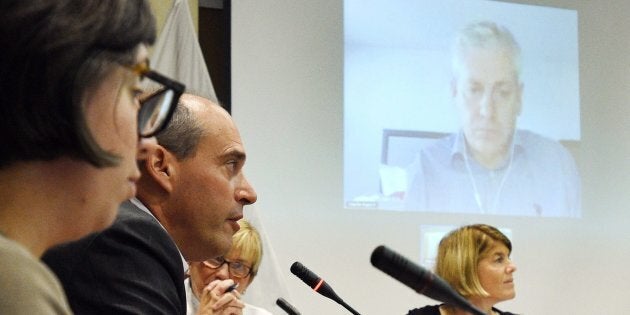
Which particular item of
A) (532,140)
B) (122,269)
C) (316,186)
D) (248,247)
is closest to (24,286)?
(122,269)

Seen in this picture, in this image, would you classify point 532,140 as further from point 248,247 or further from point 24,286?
point 24,286

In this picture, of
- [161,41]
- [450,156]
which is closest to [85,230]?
[161,41]

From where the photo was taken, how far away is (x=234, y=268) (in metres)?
3.12

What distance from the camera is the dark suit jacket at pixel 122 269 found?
130 cm

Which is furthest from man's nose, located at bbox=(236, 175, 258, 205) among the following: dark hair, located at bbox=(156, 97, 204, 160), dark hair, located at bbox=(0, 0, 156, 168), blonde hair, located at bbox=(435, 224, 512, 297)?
blonde hair, located at bbox=(435, 224, 512, 297)

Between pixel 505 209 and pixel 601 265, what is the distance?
2.18 feet

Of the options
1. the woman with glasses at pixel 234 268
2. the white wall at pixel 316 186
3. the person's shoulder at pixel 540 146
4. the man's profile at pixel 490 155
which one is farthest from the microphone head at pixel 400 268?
the person's shoulder at pixel 540 146

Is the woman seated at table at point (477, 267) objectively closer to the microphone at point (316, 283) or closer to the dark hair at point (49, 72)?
the microphone at point (316, 283)

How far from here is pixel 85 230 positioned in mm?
906

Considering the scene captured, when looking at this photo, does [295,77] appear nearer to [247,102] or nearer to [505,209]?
[247,102]

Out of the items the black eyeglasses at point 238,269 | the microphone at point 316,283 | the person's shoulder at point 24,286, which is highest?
the person's shoulder at point 24,286

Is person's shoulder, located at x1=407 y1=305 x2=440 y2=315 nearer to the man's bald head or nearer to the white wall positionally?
the white wall

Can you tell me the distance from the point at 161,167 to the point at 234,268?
140 cm

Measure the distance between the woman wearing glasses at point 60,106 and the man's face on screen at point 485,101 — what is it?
3532mm
